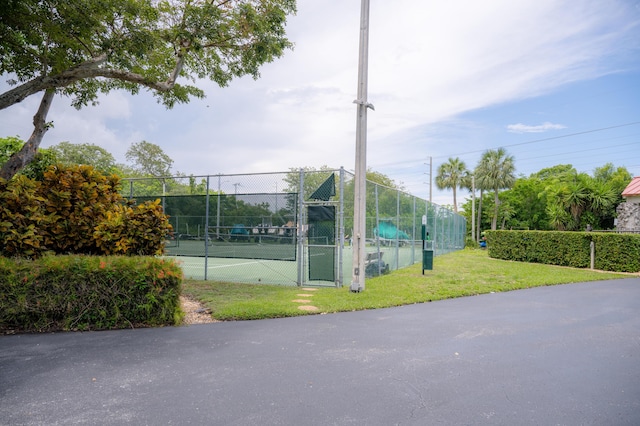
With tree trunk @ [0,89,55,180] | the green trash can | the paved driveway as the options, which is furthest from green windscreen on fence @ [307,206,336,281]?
tree trunk @ [0,89,55,180]

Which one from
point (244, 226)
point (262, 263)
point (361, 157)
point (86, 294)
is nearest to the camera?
point (86, 294)

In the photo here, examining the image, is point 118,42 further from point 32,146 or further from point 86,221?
point 86,221

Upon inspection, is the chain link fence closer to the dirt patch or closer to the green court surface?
the green court surface

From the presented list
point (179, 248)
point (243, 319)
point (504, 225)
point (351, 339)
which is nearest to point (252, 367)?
point (351, 339)

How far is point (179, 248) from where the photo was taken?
11516mm

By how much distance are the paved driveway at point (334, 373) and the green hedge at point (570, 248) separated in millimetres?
9073

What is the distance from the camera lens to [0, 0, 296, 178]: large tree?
300 inches

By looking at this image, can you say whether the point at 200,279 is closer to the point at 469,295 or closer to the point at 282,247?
the point at 282,247

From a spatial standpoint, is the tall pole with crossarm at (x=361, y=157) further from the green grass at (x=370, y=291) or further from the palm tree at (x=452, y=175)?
the palm tree at (x=452, y=175)

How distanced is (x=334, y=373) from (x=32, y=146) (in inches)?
301

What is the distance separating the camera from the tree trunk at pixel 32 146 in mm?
7684

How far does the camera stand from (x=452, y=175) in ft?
167

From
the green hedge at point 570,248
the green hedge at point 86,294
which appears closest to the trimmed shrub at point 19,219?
the green hedge at point 86,294

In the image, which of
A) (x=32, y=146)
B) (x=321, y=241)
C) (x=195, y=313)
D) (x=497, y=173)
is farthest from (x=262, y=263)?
(x=497, y=173)
